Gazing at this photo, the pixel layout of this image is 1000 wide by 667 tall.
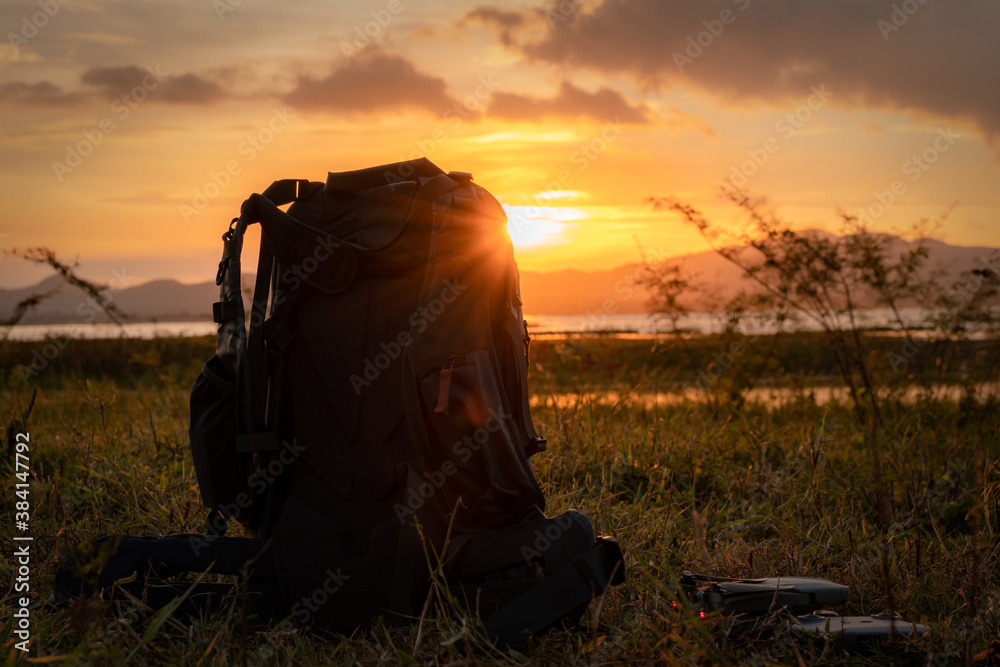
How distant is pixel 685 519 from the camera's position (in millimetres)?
3363

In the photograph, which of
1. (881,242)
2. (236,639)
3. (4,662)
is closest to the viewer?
(4,662)

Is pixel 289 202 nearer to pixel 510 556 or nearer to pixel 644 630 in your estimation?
pixel 510 556

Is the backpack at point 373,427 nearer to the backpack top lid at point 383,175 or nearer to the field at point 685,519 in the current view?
the backpack top lid at point 383,175

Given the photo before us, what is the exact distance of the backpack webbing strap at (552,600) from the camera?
2018 mm

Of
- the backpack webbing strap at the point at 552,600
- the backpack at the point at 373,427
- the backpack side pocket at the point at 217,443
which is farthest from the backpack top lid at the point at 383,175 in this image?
the backpack webbing strap at the point at 552,600

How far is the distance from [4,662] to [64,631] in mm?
280

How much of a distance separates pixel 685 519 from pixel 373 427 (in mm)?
1810

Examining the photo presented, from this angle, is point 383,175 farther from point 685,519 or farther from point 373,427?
point 685,519

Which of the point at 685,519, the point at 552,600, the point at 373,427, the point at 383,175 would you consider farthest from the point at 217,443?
the point at 685,519

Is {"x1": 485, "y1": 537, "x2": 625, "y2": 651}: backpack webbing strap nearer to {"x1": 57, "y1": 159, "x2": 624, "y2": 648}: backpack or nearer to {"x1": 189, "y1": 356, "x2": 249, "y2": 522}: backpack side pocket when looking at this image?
{"x1": 57, "y1": 159, "x2": 624, "y2": 648}: backpack

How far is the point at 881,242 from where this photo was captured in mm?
5648

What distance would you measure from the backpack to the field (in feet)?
0.50

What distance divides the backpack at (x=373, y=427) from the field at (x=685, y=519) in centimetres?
15

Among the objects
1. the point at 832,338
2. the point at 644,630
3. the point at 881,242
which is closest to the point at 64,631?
the point at 644,630
